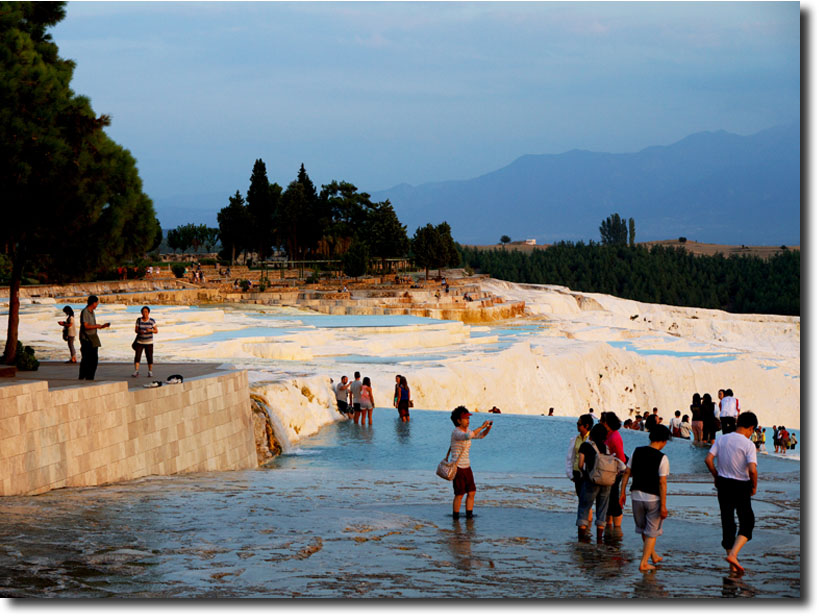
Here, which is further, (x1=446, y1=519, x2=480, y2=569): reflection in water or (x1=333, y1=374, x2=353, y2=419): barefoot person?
(x1=333, y1=374, x2=353, y2=419): barefoot person

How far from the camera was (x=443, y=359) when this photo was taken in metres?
26.8

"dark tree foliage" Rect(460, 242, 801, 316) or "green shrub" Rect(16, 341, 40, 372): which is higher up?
"dark tree foliage" Rect(460, 242, 801, 316)

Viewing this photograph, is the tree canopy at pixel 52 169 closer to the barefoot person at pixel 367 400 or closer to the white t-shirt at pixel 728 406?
the barefoot person at pixel 367 400

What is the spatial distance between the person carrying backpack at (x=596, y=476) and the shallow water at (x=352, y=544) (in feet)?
0.80

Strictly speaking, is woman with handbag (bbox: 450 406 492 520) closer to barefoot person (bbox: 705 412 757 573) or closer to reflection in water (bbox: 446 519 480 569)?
reflection in water (bbox: 446 519 480 569)

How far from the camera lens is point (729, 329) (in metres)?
60.8

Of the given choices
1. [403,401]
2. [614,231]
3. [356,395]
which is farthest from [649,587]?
[614,231]

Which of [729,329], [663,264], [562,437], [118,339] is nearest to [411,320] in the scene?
[118,339]

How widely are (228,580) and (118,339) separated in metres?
20.4

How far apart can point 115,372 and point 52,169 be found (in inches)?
125


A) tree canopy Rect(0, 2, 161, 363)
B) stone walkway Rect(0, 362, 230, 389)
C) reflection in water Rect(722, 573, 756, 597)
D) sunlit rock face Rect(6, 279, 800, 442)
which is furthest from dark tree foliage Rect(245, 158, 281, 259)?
reflection in water Rect(722, 573, 756, 597)

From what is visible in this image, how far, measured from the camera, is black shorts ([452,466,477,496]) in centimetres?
849

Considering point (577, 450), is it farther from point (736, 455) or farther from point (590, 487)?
point (736, 455)

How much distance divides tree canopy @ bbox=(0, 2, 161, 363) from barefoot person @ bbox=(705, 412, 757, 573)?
36.1 feet
